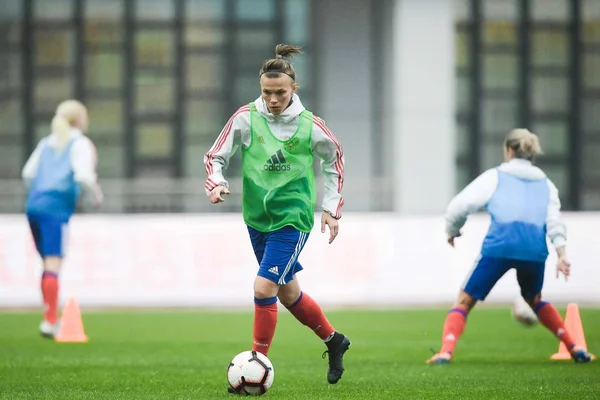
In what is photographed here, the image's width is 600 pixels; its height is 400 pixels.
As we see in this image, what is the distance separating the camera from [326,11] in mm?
24156

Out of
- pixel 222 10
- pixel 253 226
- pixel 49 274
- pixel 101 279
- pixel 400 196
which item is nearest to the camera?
pixel 253 226

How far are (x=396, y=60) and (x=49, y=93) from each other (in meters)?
6.42

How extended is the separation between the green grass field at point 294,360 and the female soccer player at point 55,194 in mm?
556

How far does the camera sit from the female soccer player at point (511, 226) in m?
9.88

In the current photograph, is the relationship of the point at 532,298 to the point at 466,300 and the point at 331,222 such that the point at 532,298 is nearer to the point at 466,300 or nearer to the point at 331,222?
the point at 466,300

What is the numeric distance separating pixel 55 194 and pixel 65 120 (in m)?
0.70

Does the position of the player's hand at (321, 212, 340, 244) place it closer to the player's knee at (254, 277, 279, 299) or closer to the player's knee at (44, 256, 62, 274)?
the player's knee at (254, 277, 279, 299)

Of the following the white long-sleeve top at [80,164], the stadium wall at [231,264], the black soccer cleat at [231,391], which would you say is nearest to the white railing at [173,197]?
the stadium wall at [231,264]

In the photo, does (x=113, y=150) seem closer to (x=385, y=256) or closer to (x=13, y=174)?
(x=13, y=174)

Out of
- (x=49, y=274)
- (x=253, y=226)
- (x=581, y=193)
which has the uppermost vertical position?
(x=253, y=226)

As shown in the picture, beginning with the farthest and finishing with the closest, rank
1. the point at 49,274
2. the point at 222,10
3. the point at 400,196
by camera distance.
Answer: the point at 222,10 < the point at 400,196 < the point at 49,274

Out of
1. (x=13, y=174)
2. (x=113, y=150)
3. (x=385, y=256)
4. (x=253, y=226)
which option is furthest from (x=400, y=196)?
(x=253, y=226)

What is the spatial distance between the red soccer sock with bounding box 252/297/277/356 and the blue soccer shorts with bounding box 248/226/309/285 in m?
0.14

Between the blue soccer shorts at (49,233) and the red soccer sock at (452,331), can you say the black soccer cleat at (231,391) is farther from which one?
the blue soccer shorts at (49,233)
